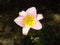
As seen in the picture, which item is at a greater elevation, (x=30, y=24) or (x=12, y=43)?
(x=30, y=24)

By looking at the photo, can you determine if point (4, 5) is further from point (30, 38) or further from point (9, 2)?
point (30, 38)

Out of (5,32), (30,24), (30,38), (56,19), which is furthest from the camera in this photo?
(56,19)

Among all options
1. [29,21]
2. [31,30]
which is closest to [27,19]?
[29,21]

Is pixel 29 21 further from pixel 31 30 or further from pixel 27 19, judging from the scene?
pixel 31 30

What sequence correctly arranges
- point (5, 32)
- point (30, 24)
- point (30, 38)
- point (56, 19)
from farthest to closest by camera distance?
point (56, 19) → point (5, 32) → point (30, 38) → point (30, 24)

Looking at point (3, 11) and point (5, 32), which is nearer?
point (5, 32)

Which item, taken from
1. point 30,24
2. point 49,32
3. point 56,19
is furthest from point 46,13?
point 30,24

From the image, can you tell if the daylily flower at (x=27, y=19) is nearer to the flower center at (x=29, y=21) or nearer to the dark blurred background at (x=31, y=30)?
the flower center at (x=29, y=21)

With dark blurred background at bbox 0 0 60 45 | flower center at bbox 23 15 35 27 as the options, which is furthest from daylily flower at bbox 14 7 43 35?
dark blurred background at bbox 0 0 60 45

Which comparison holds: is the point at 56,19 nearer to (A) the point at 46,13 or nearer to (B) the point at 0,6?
(A) the point at 46,13
